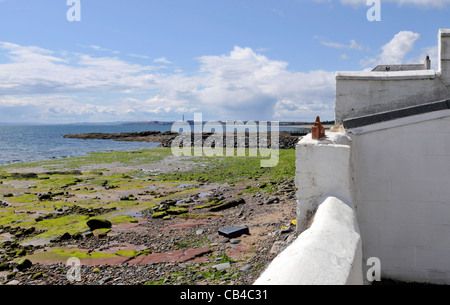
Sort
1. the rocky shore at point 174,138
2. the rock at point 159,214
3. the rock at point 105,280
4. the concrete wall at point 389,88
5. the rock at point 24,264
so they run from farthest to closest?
the rocky shore at point 174,138 < the rock at point 159,214 < the rock at point 24,264 < the rock at point 105,280 < the concrete wall at point 389,88

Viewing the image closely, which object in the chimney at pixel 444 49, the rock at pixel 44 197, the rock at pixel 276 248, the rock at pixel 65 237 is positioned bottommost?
the rock at pixel 65 237

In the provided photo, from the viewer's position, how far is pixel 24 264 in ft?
30.4

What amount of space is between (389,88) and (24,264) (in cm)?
965

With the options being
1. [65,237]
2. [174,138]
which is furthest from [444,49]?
[174,138]

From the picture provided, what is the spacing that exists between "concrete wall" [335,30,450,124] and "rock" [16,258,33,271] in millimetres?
8707

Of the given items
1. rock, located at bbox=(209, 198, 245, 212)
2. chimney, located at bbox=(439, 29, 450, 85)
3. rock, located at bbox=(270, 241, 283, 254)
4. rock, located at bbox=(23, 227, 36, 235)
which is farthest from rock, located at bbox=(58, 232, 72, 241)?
chimney, located at bbox=(439, 29, 450, 85)

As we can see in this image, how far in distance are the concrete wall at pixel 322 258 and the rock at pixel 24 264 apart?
28.7ft

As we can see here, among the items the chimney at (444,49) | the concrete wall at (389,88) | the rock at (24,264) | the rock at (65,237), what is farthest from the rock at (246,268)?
the rock at (65,237)

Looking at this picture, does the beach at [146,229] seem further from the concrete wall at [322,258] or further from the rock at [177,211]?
the concrete wall at [322,258]

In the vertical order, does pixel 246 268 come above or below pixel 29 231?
above

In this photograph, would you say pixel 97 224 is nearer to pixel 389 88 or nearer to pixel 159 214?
pixel 159 214

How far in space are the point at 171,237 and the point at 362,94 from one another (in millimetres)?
7495

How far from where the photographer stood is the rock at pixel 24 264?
362 inches
